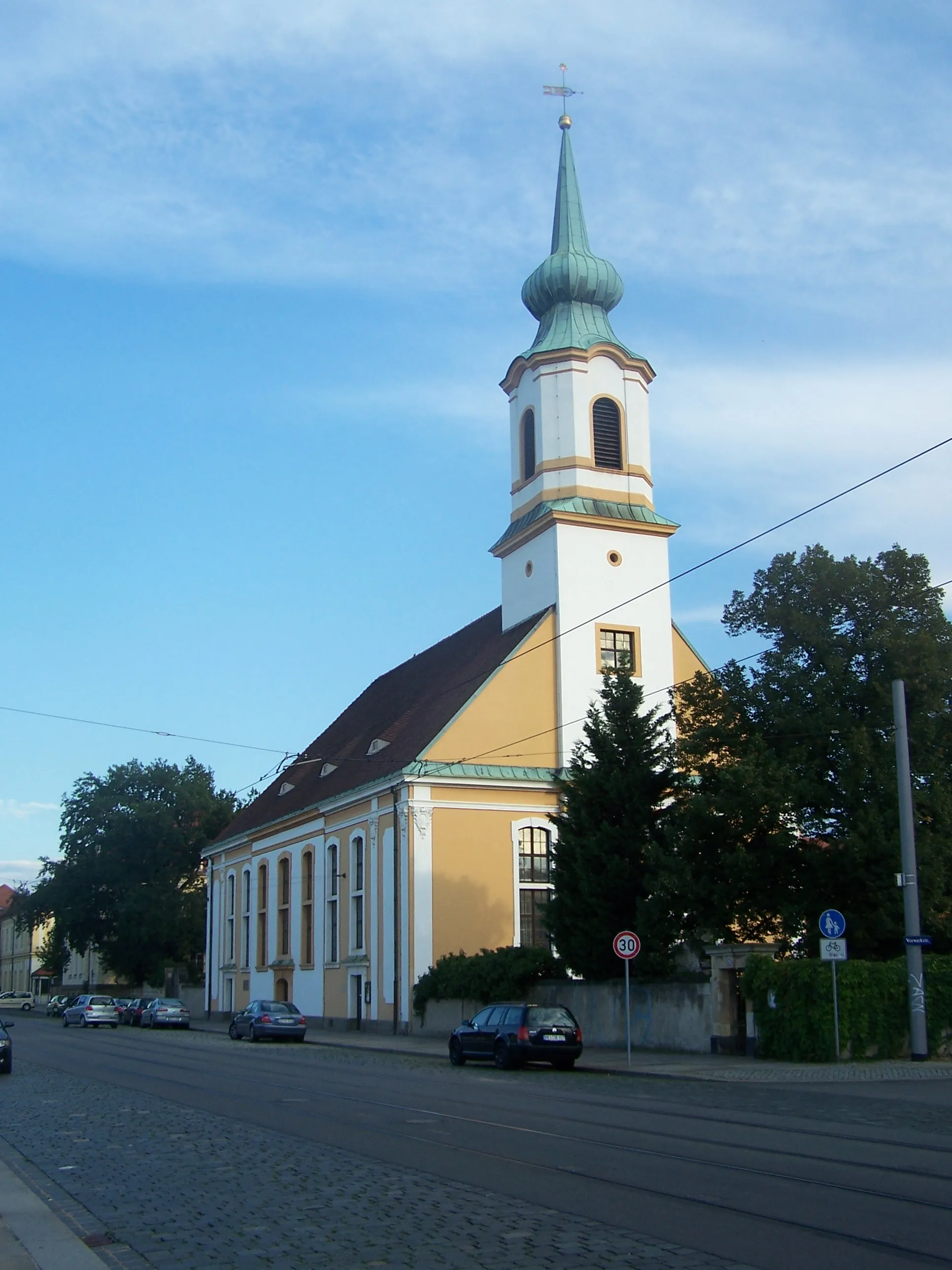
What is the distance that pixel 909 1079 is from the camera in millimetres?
21328

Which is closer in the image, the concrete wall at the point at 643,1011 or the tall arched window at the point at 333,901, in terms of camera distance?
the concrete wall at the point at 643,1011

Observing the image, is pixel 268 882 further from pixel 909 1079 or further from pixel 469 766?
pixel 909 1079

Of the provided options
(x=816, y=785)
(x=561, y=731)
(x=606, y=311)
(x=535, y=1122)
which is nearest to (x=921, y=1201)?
(x=535, y=1122)

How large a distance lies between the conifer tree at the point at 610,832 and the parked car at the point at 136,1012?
28129 millimetres

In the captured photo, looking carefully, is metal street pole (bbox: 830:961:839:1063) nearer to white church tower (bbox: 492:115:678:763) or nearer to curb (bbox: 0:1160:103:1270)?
curb (bbox: 0:1160:103:1270)

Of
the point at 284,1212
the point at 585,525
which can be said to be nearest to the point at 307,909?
the point at 585,525

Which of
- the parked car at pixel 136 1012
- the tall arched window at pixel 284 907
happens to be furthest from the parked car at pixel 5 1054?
the parked car at pixel 136 1012

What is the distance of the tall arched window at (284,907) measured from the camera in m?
52.2

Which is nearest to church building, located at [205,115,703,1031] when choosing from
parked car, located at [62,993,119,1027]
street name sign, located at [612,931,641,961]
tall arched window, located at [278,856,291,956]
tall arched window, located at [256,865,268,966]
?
tall arched window, located at [278,856,291,956]

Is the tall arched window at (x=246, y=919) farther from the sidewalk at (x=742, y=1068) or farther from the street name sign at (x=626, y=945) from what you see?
the street name sign at (x=626, y=945)

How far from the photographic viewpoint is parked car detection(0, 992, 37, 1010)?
98.4 metres

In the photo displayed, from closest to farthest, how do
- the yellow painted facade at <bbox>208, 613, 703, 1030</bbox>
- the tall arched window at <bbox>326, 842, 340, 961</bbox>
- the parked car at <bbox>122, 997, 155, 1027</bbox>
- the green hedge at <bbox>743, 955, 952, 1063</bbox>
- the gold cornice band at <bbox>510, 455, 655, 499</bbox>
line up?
the green hedge at <bbox>743, 955, 952, 1063</bbox> → the yellow painted facade at <bbox>208, 613, 703, 1030</bbox> → the gold cornice band at <bbox>510, 455, 655, 499</bbox> → the tall arched window at <bbox>326, 842, 340, 961</bbox> → the parked car at <bbox>122, 997, 155, 1027</bbox>

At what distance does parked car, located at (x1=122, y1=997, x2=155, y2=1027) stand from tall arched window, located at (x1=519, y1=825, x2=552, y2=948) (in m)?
19.5

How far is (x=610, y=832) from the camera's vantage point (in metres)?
30.4
